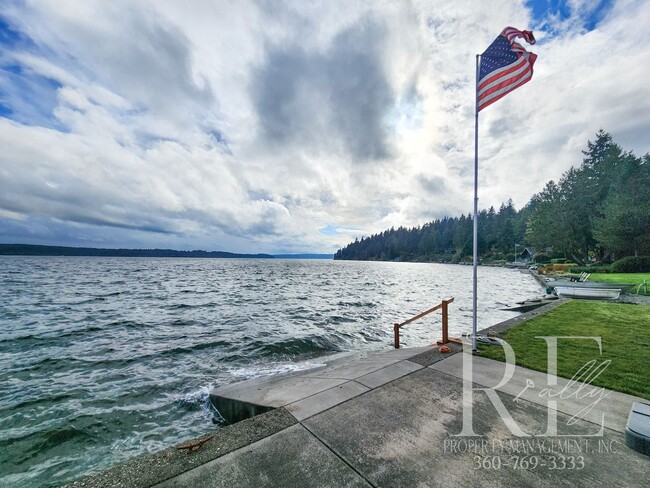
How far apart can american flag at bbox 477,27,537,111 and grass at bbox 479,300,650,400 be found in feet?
21.0

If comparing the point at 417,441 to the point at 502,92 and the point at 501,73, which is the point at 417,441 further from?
the point at 501,73

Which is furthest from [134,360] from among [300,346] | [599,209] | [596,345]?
[599,209]

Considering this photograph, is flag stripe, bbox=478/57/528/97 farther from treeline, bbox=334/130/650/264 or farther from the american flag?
treeline, bbox=334/130/650/264

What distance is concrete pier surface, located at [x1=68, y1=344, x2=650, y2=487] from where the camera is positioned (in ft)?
9.69

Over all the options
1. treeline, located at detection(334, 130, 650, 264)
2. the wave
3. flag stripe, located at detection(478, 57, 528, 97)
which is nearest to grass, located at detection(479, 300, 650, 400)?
the wave

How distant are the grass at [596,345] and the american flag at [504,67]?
6414mm

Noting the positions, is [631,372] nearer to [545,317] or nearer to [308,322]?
[545,317]

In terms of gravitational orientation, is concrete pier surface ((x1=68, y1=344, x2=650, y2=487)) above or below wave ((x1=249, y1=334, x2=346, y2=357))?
above

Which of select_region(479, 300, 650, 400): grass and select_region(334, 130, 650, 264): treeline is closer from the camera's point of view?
select_region(479, 300, 650, 400): grass

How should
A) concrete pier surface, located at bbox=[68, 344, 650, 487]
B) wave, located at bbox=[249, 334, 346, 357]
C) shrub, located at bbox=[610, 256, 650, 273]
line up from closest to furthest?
1. concrete pier surface, located at bbox=[68, 344, 650, 487]
2. wave, located at bbox=[249, 334, 346, 357]
3. shrub, located at bbox=[610, 256, 650, 273]

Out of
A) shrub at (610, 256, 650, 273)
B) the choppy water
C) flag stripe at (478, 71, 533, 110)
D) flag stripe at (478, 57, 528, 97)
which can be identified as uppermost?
flag stripe at (478, 57, 528, 97)

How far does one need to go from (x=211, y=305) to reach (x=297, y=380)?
1661 centimetres

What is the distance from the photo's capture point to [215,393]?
684 centimetres

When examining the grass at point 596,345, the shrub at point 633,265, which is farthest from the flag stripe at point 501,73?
the shrub at point 633,265
